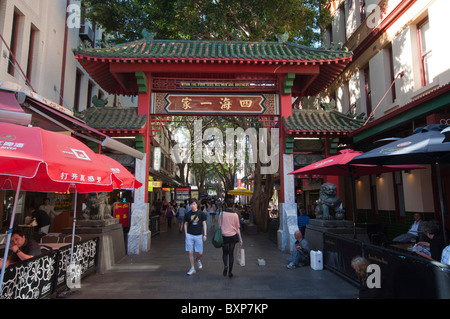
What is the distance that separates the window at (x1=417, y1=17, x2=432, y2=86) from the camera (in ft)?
34.3

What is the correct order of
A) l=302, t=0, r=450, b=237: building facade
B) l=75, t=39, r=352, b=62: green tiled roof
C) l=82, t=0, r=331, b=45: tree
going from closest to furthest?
l=302, t=0, r=450, b=237: building facade → l=75, t=39, r=352, b=62: green tiled roof → l=82, t=0, r=331, b=45: tree

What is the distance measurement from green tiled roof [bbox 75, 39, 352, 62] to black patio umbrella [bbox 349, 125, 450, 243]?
228 inches

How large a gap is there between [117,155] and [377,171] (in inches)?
351

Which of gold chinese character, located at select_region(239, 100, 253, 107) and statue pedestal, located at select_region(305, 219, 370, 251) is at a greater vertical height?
gold chinese character, located at select_region(239, 100, 253, 107)

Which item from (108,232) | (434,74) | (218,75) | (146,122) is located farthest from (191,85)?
(434,74)

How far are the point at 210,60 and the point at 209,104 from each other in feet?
5.47

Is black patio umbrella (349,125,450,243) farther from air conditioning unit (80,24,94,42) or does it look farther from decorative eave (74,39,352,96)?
air conditioning unit (80,24,94,42)

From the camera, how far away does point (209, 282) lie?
666cm

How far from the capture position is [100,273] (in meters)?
7.40

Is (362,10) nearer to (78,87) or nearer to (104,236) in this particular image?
(78,87)

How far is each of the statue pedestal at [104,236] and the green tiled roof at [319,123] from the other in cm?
678

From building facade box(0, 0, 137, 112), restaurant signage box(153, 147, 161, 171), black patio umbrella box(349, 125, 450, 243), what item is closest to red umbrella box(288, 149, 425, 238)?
black patio umbrella box(349, 125, 450, 243)

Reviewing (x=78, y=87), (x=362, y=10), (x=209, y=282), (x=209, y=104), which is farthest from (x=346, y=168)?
(x=78, y=87)

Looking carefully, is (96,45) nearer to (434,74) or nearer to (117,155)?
(117,155)
